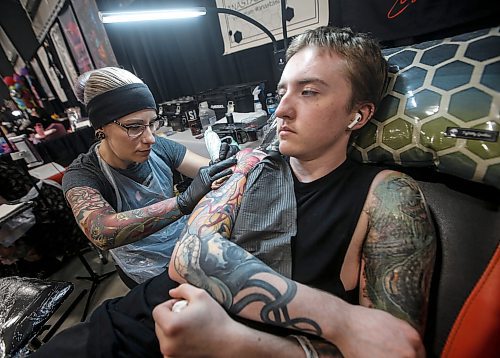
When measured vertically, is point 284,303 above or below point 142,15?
below

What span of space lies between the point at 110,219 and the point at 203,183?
39 cm

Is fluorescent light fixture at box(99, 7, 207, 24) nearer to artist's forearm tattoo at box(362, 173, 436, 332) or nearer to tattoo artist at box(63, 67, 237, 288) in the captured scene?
tattoo artist at box(63, 67, 237, 288)

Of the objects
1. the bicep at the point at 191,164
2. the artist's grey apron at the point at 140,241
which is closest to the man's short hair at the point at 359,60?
the bicep at the point at 191,164

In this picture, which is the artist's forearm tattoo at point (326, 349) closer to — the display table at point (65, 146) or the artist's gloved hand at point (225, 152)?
the artist's gloved hand at point (225, 152)

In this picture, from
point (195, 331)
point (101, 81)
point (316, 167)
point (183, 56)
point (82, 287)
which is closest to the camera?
point (195, 331)

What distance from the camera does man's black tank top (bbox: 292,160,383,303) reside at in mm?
792

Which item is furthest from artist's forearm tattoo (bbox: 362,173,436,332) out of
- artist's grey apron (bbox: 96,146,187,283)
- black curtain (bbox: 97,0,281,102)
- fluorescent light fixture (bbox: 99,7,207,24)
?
black curtain (bbox: 97,0,281,102)

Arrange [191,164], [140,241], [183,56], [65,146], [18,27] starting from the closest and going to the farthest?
[140,241] < [191,164] < [183,56] < [65,146] < [18,27]

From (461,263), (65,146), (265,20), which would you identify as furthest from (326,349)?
(65,146)

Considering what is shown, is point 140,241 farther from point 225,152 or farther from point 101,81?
point 101,81

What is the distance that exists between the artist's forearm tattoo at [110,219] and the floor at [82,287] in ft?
4.23

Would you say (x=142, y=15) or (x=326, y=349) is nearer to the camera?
(x=326, y=349)

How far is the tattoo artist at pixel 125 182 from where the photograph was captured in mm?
1018

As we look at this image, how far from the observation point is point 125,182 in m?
1.18
